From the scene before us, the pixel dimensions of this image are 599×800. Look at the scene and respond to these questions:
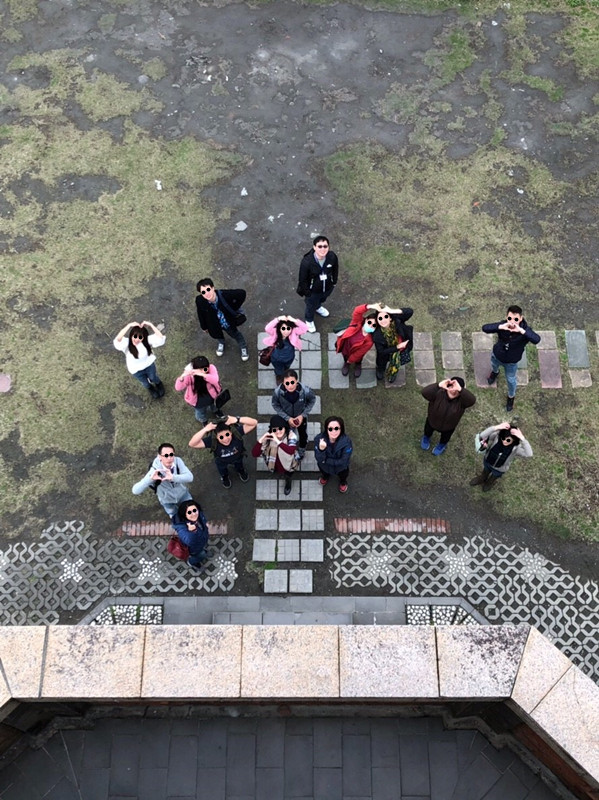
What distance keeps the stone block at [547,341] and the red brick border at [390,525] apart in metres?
3.34

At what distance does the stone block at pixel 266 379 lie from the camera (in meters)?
9.27

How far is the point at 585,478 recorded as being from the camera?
8.66 meters

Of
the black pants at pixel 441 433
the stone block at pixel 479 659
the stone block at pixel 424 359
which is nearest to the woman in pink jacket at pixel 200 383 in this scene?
the black pants at pixel 441 433

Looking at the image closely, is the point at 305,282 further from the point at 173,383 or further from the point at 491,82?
the point at 491,82

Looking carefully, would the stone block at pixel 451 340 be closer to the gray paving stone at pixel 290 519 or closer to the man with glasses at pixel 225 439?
the gray paving stone at pixel 290 519

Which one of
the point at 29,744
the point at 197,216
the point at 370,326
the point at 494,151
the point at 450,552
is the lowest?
the point at 29,744

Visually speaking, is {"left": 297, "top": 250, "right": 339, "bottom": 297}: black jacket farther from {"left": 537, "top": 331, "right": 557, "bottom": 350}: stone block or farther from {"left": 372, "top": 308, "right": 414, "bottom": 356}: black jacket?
{"left": 537, "top": 331, "right": 557, "bottom": 350}: stone block

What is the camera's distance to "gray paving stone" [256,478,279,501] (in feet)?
27.9

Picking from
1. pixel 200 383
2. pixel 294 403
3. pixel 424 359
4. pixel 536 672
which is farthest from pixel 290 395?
pixel 536 672

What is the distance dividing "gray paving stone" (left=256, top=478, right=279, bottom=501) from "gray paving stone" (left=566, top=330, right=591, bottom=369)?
4979mm

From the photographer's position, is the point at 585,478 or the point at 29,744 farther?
the point at 585,478

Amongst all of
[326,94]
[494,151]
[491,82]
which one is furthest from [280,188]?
[491,82]

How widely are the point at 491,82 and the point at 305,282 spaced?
21.7ft

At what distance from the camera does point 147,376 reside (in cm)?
873
